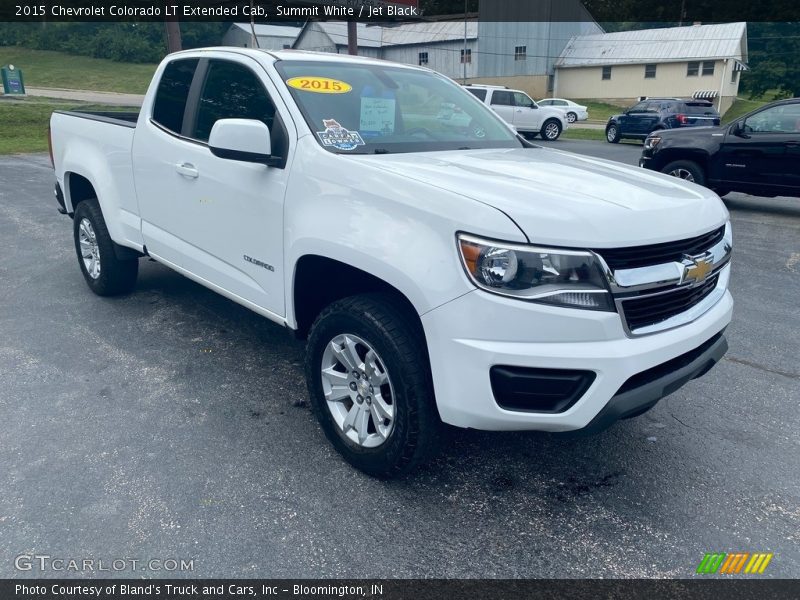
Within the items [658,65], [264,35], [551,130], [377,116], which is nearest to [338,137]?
[377,116]

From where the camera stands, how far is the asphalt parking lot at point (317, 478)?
2.52 m

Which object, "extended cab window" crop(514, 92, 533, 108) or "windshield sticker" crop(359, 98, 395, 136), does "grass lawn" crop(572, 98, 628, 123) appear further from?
"windshield sticker" crop(359, 98, 395, 136)

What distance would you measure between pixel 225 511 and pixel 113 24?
7060 centimetres

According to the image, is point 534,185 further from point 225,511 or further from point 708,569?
point 225,511

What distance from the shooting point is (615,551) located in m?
2.55

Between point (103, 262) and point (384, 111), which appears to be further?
point (103, 262)

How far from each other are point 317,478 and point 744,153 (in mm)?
8763

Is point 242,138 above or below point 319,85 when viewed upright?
below

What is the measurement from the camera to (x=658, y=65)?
145 ft

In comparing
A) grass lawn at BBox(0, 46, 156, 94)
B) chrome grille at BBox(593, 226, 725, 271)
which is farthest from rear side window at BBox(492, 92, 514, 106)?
grass lawn at BBox(0, 46, 156, 94)

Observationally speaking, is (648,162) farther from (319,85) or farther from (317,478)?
(317,478)

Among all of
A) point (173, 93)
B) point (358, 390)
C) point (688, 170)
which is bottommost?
point (358, 390)

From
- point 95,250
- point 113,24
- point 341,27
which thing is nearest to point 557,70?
point 341,27

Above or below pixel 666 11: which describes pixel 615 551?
below
